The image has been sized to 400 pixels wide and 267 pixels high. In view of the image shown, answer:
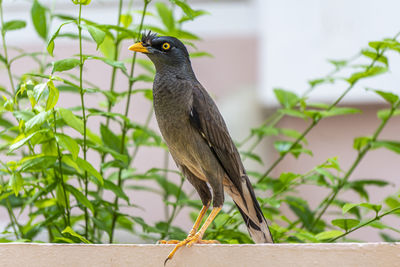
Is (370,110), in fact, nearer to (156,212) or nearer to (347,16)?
(347,16)

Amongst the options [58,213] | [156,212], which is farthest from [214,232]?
[156,212]

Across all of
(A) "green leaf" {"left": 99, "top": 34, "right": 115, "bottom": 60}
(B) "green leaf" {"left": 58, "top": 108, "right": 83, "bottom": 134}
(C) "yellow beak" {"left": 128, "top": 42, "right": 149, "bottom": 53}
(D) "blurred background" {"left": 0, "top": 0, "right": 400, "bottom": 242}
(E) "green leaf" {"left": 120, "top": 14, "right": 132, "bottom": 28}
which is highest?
(E) "green leaf" {"left": 120, "top": 14, "right": 132, "bottom": 28}

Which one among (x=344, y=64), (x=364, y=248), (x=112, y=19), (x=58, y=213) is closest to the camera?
(x=364, y=248)

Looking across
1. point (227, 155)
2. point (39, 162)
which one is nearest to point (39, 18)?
point (39, 162)

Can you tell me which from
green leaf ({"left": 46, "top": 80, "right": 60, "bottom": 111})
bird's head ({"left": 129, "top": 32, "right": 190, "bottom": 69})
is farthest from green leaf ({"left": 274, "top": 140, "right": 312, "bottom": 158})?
green leaf ({"left": 46, "top": 80, "right": 60, "bottom": 111})

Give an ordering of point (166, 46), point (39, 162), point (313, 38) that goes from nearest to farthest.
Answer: point (39, 162) < point (166, 46) < point (313, 38)

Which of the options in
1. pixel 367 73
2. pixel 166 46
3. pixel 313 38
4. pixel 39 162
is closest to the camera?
pixel 39 162

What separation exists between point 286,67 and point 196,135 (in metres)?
1.49

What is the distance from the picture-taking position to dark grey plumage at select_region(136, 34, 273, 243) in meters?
1.00

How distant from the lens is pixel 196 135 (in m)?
1.01

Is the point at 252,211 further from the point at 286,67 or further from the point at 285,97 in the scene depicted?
the point at 286,67

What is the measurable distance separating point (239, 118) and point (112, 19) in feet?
2.59

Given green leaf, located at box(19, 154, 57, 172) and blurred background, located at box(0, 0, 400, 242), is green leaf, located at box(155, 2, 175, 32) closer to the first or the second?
green leaf, located at box(19, 154, 57, 172)

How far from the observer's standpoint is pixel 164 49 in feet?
3.50
